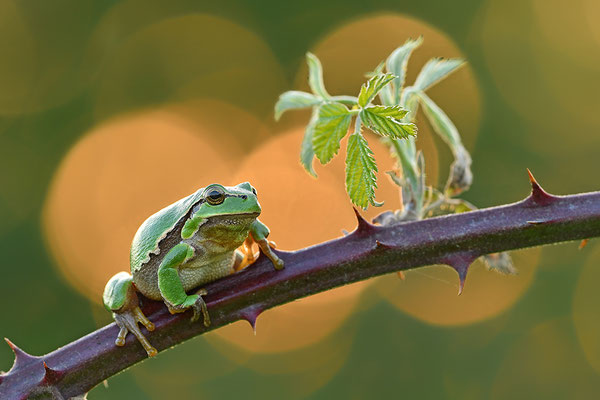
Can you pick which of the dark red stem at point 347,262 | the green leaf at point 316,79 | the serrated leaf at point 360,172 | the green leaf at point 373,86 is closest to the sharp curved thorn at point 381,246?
the dark red stem at point 347,262

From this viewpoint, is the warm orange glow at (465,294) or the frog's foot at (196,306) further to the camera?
the warm orange glow at (465,294)

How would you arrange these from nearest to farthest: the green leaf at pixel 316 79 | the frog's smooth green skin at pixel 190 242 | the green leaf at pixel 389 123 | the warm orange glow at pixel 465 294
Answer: the green leaf at pixel 389 123, the frog's smooth green skin at pixel 190 242, the green leaf at pixel 316 79, the warm orange glow at pixel 465 294

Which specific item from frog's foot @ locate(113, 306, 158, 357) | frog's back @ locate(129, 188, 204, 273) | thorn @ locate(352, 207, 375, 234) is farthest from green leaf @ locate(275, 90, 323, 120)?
frog's foot @ locate(113, 306, 158, 357)

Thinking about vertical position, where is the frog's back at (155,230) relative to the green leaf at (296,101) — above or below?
below

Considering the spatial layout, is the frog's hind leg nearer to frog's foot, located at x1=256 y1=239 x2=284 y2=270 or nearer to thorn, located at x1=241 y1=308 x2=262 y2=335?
thorn, located at x1=241 y1=308 x2=262 y2=335

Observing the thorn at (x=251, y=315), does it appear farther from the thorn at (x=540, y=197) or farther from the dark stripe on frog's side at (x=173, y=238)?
the thorn at (x=540, y=197)

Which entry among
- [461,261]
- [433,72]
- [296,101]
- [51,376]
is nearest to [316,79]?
[296,101]
